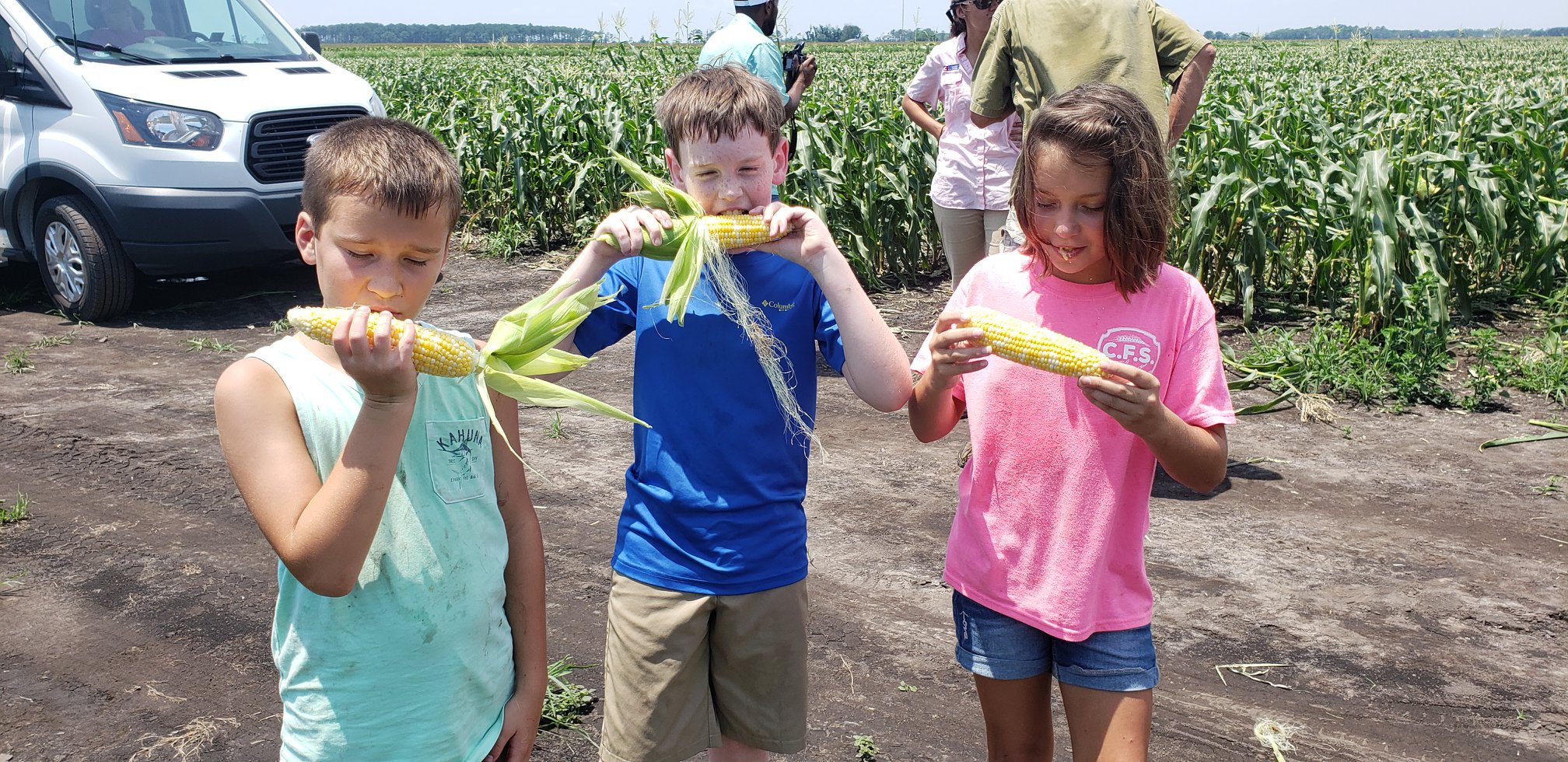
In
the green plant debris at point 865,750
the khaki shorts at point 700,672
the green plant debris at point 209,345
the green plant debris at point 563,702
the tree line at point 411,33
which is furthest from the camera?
the tree line at point 411,33

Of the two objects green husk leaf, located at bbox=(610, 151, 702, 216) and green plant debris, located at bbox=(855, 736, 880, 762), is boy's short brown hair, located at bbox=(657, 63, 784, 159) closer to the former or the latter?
green husk leaf, located at bbox=(610, 151, 702, 216)

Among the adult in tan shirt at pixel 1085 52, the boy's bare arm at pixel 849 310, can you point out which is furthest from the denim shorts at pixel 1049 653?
the adult in tan shirt at pixel 1085 52

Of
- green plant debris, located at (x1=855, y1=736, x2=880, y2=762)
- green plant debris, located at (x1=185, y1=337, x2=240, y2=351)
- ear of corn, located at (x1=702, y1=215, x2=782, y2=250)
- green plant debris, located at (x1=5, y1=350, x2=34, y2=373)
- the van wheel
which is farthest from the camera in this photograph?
the van wheel

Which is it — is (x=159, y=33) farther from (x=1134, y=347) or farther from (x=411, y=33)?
(x=411, y=33)

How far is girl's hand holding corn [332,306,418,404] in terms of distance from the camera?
4.75 ft

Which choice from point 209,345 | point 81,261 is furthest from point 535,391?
point 81,261

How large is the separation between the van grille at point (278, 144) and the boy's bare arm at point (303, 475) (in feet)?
22.7

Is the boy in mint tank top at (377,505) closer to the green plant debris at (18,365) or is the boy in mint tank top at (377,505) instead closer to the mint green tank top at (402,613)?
the mint green tank top at (402,613)

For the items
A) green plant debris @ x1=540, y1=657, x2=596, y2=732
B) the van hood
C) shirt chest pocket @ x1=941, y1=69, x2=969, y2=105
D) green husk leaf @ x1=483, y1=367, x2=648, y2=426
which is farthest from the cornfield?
green husk leaf @ x1=483, y1=367, x2=648, y2=426

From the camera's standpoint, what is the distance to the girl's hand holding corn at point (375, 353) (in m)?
1.45

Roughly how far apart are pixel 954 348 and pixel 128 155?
7.51 metres

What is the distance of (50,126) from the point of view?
25.9 feet

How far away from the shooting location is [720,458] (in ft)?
7.11

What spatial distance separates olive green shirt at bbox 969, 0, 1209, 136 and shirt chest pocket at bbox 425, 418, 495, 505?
3324 mm
